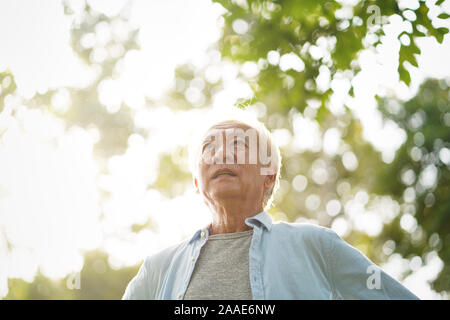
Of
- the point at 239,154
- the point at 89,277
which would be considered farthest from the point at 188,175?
the point at 89,277

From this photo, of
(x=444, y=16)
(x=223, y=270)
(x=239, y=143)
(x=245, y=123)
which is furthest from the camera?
(x=444, y=16)

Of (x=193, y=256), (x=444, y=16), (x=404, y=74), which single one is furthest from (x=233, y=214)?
(x=444, y=16)

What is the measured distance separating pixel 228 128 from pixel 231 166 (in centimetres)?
25

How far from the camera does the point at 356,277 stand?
1938 mm

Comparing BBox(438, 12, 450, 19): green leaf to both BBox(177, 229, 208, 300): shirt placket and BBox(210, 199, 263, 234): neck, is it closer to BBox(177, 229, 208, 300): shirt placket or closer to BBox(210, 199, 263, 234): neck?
BBox(210, 199, 263, 234): neck

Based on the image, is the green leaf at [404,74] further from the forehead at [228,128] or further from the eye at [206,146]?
the eye at [206,146]

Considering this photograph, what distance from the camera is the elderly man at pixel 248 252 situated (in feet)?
6.35

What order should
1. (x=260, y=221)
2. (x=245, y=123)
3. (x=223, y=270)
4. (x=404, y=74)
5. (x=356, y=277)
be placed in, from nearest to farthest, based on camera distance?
(x=356, y=277), (x=223, y=270), (x=260, y=221), (x=245, y=123), (x=404, y=74)

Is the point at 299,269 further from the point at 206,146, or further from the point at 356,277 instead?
the point at 206,146

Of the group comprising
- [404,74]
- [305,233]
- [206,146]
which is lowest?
[305,233]

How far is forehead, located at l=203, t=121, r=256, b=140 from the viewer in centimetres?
241

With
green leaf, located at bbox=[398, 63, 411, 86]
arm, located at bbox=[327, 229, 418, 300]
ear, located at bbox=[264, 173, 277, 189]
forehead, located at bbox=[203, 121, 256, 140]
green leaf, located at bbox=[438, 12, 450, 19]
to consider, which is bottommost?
arm, located at bbox=[327, 229, 418, 300]

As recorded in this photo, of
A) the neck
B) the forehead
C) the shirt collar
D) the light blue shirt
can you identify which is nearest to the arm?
the light blue shirt

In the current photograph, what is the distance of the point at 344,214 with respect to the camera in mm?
17344
